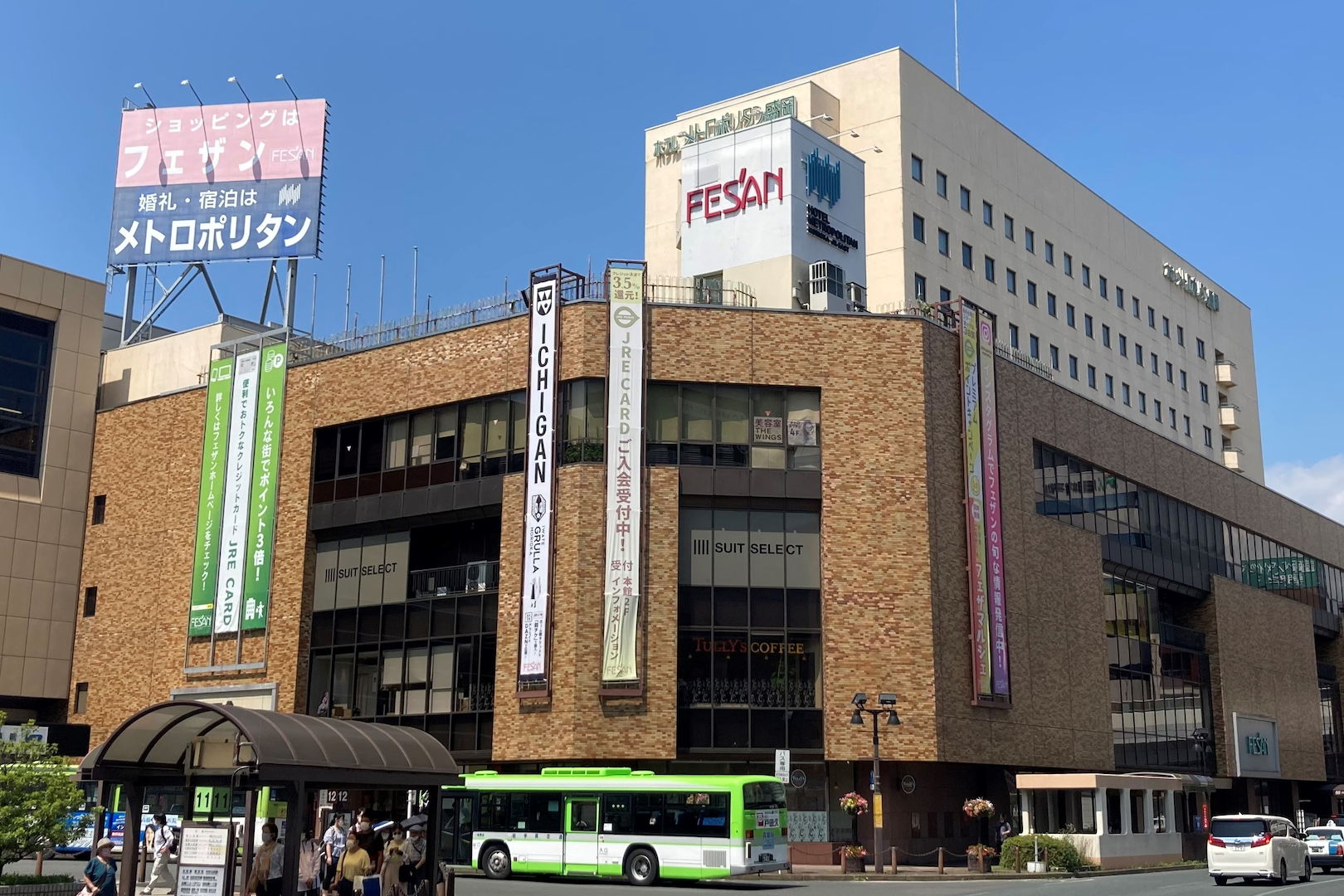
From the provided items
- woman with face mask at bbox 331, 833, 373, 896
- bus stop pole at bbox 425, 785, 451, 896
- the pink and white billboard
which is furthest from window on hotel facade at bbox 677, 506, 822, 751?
the pink and white billboard

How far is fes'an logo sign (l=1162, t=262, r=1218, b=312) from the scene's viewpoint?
87.7 metres

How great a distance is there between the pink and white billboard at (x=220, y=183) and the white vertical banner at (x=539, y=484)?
16860 millimetres

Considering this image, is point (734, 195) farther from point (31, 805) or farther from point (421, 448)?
point (31, 805)

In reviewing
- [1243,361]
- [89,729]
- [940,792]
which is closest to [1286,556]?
[1243,361]

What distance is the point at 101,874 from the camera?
20031 mm

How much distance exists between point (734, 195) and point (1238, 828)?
32.1 m

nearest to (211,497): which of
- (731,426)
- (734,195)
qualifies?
(731,426)

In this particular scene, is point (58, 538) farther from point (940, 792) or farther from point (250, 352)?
point (940, 792)

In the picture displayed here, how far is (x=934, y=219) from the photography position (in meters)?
68.2

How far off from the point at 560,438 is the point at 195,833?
80.3ft

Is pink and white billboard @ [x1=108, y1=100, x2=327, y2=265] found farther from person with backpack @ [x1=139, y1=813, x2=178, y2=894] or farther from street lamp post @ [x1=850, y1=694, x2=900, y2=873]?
street lamp post @ [x1=850, y1=694, x2=900, y2=873]

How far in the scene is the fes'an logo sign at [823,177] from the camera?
57.0 meters

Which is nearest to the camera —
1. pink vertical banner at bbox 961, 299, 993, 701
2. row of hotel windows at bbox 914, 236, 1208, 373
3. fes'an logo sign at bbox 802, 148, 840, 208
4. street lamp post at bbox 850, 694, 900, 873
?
street lamp post at bbox 850, 694, 900, 873

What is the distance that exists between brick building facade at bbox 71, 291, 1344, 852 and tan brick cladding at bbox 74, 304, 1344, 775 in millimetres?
96
